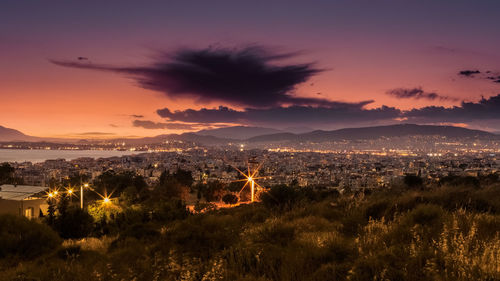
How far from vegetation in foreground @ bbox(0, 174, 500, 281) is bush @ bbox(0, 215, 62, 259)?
0.07 feet

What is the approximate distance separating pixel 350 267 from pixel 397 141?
143247 millimetres

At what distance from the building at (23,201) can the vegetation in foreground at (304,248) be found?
12041 millimetres

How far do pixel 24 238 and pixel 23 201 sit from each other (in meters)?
15.6

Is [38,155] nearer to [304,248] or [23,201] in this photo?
[23,201]

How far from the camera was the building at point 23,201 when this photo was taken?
16.5 metres

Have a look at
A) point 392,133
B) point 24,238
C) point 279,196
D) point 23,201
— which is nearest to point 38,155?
point 23,201

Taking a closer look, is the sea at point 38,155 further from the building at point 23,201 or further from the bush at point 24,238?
the bush at point 24,238

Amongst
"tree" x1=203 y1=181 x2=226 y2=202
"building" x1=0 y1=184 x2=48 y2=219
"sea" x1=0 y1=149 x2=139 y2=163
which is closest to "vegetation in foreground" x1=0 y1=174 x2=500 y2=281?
"building" x1=0 y1=184 x2=48 y2=219

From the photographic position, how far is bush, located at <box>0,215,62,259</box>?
6.16 meters

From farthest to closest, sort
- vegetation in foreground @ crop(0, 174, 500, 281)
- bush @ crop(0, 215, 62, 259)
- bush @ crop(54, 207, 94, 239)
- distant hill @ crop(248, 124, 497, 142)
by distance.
→ distant hill @ crop(248, 124, 497, 142)
bush @ crop(54, 207, 94, 239)
bush @ crop(0, 215, 62, 259)
vegetation in foreground @ crop(0, 174, 500, 281)

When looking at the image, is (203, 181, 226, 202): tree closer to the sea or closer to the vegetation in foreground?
the vegetation in foreground

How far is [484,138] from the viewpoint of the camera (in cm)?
12650

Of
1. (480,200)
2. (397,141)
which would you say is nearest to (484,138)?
(397,141)

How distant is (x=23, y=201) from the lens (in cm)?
1877
